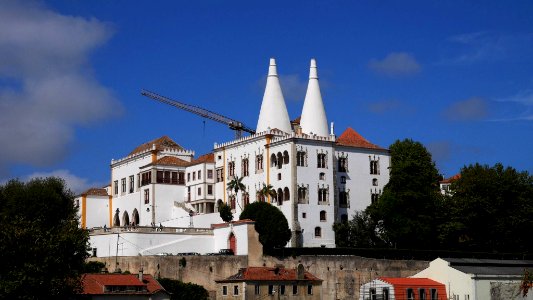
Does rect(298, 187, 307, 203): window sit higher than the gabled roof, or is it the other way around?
rect(298, 187, 307, 203): window

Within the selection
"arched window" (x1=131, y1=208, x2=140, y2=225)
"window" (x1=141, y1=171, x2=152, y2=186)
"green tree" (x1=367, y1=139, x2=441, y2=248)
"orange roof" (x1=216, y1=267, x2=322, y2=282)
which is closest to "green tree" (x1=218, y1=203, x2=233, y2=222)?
"green tree" (x1=367, y1=139, x2=441, y2=248)

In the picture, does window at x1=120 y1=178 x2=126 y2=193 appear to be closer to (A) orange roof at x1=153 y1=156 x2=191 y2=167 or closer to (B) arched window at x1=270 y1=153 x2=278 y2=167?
(A) orange roof at x1=153 y1=156 x2=191 y2=167

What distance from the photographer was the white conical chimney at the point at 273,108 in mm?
98875

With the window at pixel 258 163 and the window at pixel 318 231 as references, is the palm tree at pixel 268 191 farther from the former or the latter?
the window at pixel 318 231

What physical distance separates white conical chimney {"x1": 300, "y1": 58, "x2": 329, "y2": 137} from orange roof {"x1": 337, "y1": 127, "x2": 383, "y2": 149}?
2301 mm

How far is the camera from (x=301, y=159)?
91.3 metres

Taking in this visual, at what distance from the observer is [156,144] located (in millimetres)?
108938

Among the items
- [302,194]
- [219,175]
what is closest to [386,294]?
[302,194]

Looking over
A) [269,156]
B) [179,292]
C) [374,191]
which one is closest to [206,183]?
[269,156]

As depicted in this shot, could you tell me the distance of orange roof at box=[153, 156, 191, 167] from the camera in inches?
4131

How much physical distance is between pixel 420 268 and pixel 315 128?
20.6m

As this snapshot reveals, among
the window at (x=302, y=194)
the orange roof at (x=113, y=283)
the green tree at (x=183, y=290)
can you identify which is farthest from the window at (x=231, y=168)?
the orange roof at (x=113, y=283)

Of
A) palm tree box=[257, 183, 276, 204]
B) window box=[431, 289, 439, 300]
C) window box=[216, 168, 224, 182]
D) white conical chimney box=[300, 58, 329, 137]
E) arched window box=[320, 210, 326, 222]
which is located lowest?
window box=[431, 289, 439, 300]

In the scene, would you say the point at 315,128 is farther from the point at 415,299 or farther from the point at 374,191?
the point at 415,299
